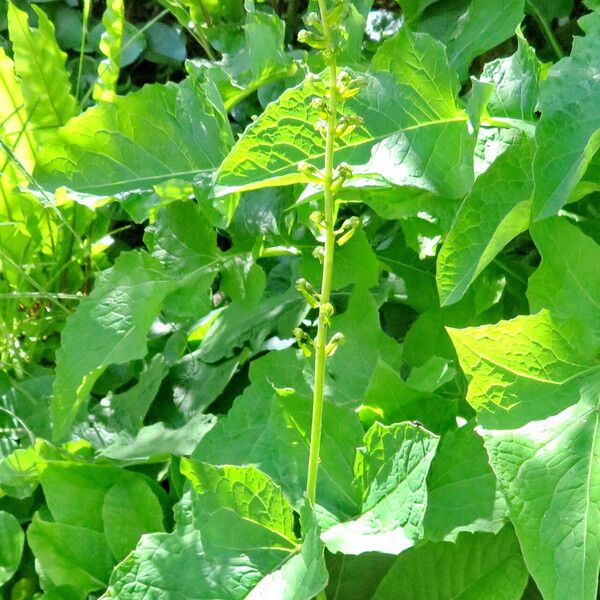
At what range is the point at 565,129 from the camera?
666 millimetres

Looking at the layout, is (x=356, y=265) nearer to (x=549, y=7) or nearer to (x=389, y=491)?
(x=389, y=491)

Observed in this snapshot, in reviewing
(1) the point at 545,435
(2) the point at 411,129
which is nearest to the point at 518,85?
(2) the point at 411,129

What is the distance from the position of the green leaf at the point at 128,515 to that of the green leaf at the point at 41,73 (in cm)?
44

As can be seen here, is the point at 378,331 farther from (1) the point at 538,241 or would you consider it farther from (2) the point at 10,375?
(2) the point at 10,375

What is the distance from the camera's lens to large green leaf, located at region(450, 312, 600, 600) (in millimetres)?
570

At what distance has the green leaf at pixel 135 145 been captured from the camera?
89 cm

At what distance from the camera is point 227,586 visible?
65 cm

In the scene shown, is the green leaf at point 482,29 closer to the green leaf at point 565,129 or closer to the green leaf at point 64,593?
the green leaf at point 565,129

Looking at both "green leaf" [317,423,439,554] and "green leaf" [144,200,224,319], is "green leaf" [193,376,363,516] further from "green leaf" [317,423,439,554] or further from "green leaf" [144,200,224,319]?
"green leaf" [144,200,224,319]

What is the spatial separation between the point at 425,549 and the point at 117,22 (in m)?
0.68

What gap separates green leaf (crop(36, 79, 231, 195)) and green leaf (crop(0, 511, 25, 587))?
32cm

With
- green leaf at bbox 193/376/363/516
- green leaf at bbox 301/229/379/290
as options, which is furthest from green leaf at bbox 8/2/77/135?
green leaf at bbox 193/376/363/516

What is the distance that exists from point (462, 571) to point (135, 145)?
496 mm

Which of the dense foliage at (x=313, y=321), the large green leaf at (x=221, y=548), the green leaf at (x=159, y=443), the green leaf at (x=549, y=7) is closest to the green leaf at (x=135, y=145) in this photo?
the dense foliage at (x=313, y=321)
